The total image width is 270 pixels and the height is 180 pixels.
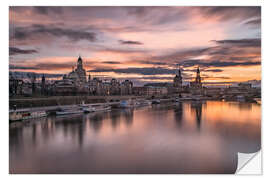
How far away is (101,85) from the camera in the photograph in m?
30.0

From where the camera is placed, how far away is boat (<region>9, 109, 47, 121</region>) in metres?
9.62

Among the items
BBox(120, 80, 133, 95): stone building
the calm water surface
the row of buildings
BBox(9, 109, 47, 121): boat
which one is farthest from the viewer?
BBox(120, 80, 133, 95): stone building

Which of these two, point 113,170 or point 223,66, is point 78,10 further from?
point 223,66

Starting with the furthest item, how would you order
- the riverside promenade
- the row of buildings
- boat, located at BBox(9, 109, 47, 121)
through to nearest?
1. the row of buildings
2. the riverside promenade
3. boat, located at BBox(9, 109, 47, 121)

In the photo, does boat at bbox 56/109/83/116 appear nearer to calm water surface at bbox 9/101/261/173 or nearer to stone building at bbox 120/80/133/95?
calm water surface at bbox 9/101/261/173

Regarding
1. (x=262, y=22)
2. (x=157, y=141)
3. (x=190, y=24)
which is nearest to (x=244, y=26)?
(x=262, y=22)

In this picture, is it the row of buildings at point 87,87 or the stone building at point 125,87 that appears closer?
the row of buildings at point 87,87

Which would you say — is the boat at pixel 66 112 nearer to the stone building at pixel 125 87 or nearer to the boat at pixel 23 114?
the boat at pixel 23 114

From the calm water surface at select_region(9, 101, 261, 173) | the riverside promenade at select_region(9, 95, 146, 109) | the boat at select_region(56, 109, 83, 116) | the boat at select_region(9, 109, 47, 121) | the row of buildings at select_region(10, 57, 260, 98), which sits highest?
the row of buildings at select_region(10, 57, 260, 98)

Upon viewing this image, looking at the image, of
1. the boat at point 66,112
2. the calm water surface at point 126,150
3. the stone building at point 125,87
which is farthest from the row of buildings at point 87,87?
the calm water surface at point 126,150

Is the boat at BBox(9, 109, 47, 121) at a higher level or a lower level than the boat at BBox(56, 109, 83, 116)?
higher

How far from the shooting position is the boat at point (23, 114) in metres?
9.62

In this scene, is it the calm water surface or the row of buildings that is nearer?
the calm water surface

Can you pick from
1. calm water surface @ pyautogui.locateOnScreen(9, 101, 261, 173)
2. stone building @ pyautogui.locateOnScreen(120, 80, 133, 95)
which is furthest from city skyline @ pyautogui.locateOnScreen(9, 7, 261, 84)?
stone building @ pyautogui.locateOnScreen(120, 80, 133, 95)
